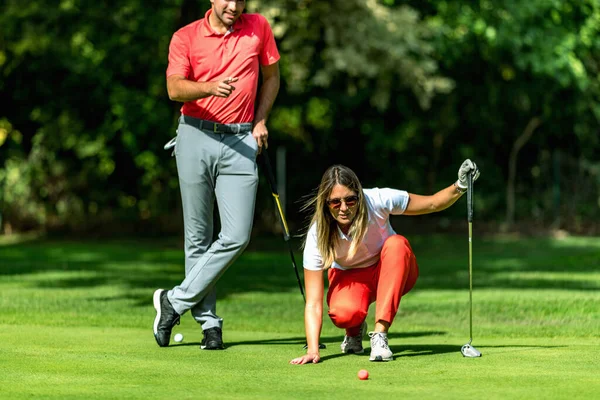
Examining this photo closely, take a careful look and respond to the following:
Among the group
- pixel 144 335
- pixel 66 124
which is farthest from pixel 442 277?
pixel 66 124

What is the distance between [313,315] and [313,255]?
0.35 meters

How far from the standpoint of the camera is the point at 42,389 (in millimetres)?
5961

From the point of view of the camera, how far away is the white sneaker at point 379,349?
7.12 meters

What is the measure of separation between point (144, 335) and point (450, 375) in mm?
3036

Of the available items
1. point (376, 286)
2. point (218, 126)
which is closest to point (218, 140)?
point (218, 126)

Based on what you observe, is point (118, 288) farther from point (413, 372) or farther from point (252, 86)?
point (413, 372)

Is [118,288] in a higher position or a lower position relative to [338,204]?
lower

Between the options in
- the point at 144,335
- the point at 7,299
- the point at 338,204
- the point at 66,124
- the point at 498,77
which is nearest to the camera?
the point at 338,204

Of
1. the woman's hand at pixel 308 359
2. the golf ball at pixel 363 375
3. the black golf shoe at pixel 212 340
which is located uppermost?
the golf ball at pixel 363 375

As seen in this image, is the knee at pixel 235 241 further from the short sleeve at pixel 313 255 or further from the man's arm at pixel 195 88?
the man's arm at pixel 195 88

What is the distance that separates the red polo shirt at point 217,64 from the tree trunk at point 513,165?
19.3 meters

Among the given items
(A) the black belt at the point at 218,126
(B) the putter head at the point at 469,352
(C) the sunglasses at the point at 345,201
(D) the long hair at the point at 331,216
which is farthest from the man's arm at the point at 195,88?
(B) the putter head at the point at 469,352

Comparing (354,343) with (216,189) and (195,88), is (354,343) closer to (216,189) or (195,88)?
(216,189)

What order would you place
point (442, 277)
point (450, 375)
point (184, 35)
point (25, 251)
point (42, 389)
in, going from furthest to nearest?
point (25, 251)
point (442, 277)
point (184, 35)
point (450, 375)
point (42, 389)
